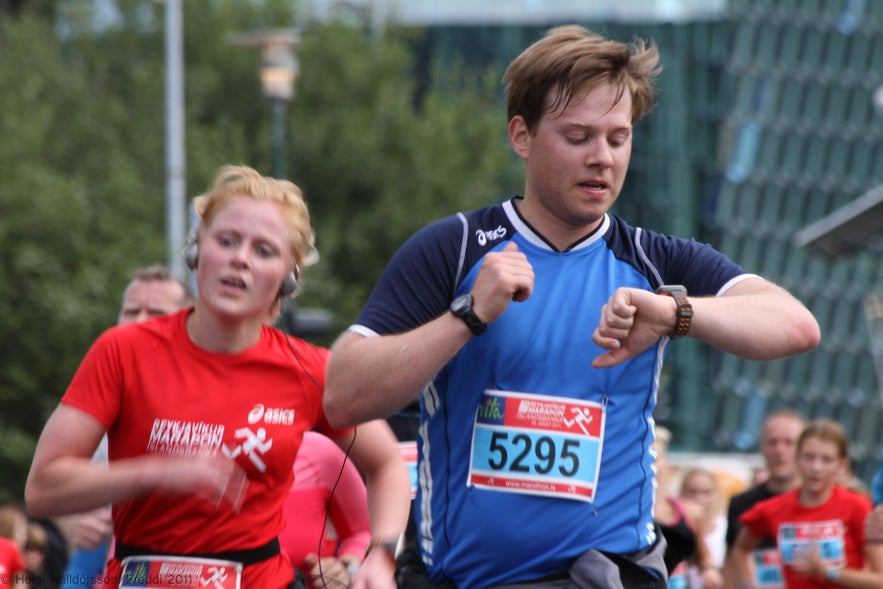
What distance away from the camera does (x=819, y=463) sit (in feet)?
32.0

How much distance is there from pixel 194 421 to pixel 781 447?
730 cm

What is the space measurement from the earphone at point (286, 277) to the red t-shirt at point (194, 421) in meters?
0.17

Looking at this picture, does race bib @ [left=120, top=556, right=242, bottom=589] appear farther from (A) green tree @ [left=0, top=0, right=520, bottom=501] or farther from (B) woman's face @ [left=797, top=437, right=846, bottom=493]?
(A) green tree @ [left=0, top=0, right=520, bottom=501]

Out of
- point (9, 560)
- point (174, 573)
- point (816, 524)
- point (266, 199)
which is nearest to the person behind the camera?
point (174, 573)

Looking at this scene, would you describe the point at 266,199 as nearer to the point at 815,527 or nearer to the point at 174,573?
the point at 174,573

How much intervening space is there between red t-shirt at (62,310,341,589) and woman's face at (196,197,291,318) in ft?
0.56

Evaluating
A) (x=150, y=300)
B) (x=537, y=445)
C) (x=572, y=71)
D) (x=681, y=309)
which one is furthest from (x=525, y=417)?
(x=150, y=300)

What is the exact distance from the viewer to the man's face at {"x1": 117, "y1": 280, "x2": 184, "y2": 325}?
6.53m

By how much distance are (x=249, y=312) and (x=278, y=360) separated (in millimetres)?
184

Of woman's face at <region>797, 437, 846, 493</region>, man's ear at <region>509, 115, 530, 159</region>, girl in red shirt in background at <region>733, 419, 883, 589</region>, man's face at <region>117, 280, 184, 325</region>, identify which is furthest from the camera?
woman's face at <region>797, 437, 846, 493</region>

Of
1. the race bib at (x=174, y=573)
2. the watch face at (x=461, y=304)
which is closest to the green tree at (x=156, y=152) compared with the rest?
the race bib at (x=174, y=573)

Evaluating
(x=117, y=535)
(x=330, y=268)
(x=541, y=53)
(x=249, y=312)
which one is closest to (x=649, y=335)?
(x=541, y=53)

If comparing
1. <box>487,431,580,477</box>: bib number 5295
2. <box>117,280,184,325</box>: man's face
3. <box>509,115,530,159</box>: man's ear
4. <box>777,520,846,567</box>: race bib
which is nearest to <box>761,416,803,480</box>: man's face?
<box>777,520,846,567</box>: race bib

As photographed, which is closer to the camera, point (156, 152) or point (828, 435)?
point (828, 435)
